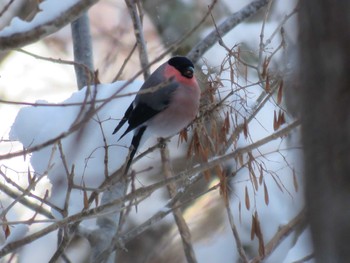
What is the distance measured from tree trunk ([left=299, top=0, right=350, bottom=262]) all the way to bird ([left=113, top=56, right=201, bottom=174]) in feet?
4.63

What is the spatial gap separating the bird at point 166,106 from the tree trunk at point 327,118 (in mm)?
1411

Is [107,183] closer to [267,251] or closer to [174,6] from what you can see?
[267,251]

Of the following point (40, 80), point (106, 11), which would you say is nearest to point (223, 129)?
point (40, 80)

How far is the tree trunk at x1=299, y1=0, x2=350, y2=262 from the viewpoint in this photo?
575 millimetres

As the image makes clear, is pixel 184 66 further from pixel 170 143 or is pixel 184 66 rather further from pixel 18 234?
pixel 170 143

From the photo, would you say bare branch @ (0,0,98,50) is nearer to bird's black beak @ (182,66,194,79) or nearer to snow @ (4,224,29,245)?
snow @ (4,224,29,245)

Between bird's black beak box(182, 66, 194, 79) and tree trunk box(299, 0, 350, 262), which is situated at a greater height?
bird's black beak box(182, 66, 194, 79)

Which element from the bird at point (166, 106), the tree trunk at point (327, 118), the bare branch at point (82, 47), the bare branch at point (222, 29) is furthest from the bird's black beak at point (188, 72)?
the tree trunk at point (327, 118)

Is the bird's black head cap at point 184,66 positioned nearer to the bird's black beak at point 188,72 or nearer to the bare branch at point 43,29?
the bird's black beak at point 188,72

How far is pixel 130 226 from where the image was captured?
11.8 ft

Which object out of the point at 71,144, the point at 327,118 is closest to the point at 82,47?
the point at 71,144

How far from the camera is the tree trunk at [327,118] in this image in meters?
0.58

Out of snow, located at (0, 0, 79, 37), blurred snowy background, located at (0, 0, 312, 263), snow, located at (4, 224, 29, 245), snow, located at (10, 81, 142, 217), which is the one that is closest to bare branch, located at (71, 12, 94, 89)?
blurred snowy background, located at (0, 0, 312, 263)

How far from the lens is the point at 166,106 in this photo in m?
2.29
